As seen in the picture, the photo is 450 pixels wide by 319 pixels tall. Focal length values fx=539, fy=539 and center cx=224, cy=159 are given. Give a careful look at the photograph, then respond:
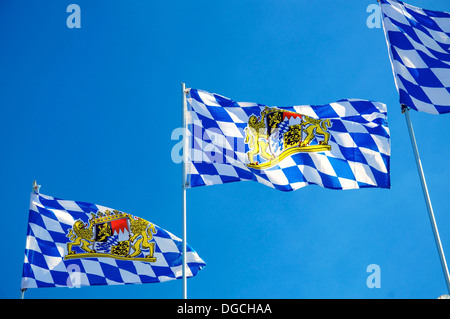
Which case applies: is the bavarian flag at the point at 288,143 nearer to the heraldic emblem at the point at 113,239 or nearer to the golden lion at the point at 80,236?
the heraldic emblem at the point at 113,239

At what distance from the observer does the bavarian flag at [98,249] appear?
774 inches

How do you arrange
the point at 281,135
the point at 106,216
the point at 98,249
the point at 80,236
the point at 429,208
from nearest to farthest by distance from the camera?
the point at 429,208, the point at 281,135, the point at 98,249, the point at 80,236, the point at 106,216

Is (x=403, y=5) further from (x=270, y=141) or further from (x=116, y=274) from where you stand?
(x=116, y=274)

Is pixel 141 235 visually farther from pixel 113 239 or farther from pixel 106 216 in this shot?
pixel 106 216

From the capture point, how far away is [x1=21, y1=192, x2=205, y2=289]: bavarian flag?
19.7 metres

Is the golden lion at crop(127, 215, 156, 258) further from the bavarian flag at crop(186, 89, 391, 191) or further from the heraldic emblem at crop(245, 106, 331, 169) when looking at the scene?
the heraldic emblem at crop(245, 106, 331, 169)

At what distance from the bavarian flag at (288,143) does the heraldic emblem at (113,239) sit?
4.06m

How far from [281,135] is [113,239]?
7.36m

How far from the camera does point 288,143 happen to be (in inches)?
715

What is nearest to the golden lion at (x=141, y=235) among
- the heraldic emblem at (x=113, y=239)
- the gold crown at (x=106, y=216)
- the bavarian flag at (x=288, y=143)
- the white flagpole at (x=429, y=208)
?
the heraldic emblem at (x=113, y=239)

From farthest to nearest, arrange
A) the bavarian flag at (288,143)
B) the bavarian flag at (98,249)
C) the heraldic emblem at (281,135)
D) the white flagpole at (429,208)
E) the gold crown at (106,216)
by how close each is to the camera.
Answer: the gold crown at (106,216) → the bavarian flag at (98,249) → the heraldic emblem at (281,135) → the bavarian flag at (288,143) → the white flagpole at (429,208)

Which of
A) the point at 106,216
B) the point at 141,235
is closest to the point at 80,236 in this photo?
the point at 106,216

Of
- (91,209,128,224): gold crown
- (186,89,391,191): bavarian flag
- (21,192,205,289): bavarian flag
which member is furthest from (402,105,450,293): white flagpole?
(91,209,128,224): gold crown
